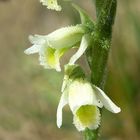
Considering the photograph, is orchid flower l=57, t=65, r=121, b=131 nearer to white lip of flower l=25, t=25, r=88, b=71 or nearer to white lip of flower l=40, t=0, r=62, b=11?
white lip of flower l=25, t=25, r=88, b=71

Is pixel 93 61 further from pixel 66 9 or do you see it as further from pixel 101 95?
pixel 66 9

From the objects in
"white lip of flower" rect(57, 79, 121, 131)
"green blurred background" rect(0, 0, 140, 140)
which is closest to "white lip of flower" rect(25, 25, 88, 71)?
"white lip of flower" rect(57, 79, 121, 131)

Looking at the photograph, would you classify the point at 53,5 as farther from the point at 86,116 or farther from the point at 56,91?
the point at 56,91

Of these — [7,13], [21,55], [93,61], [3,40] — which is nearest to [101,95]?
[93,61]

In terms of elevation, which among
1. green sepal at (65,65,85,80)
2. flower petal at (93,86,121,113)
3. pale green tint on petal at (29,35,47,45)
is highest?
pale green tint on petal at (29,35,47,45)

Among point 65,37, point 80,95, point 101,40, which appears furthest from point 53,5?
point 80,95

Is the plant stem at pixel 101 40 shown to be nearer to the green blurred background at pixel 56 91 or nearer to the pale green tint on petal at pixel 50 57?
the pale green tint on petal at pixel 50 57
